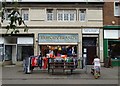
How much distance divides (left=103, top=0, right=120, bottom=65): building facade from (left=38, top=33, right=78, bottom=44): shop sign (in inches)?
127

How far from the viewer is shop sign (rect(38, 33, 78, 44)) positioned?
29648mm

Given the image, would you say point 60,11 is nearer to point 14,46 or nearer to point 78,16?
point 78,16

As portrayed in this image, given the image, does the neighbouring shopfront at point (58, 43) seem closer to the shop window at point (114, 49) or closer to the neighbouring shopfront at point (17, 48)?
the neighbouring shopfront at point (17, 48)

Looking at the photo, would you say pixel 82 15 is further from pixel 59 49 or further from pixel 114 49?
pixel 114 49

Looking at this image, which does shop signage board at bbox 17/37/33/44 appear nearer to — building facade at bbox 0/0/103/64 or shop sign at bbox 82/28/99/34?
building facade at bbox 0/0/103/64

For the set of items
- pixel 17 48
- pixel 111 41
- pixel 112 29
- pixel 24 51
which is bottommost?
pixel 24 51

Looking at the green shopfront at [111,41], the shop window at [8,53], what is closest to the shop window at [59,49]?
the green shopfront at [111,41]

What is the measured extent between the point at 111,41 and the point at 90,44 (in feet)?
7.07

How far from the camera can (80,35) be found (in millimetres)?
29812

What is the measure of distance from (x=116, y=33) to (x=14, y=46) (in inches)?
415

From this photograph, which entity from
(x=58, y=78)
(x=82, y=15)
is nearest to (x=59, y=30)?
(x=82, y=15)

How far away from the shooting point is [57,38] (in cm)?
2966

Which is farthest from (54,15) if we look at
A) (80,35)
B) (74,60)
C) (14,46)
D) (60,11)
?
(74,60)

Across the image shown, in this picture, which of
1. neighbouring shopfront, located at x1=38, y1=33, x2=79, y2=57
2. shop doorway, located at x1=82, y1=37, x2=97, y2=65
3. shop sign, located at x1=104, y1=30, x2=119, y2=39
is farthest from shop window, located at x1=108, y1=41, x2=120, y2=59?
neighbouring shopfront, located at x1=38, y1=33, x2=79, y2=57
